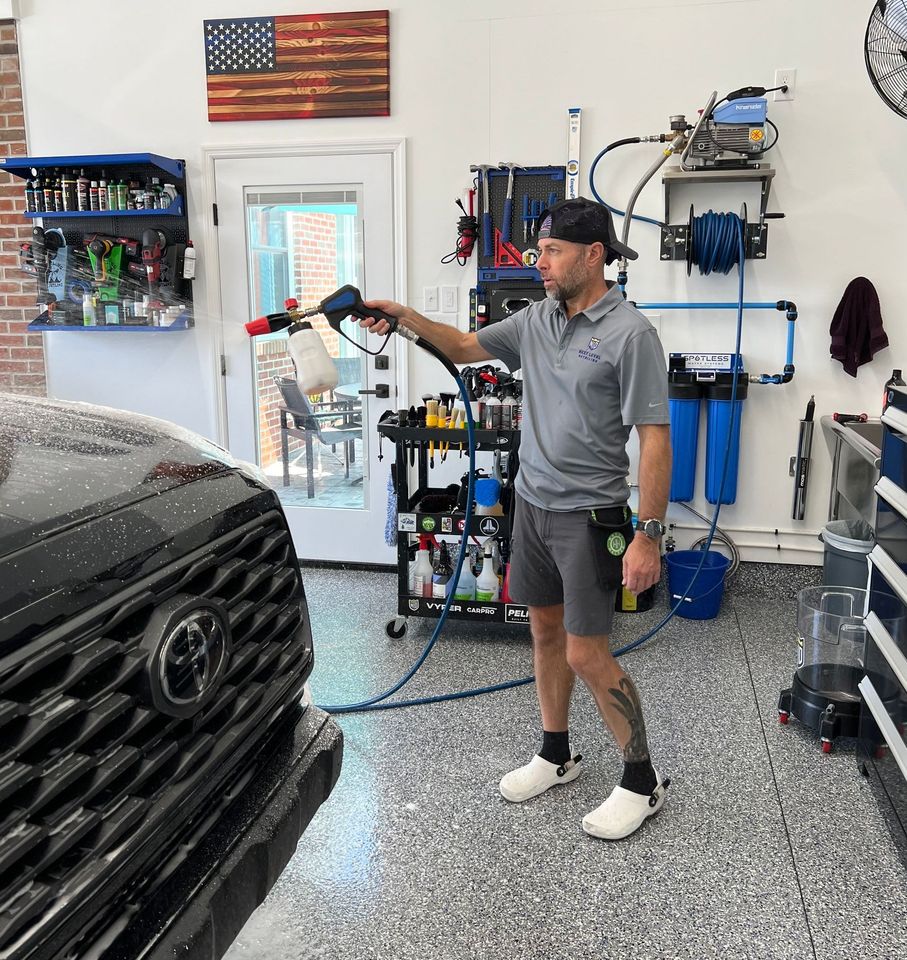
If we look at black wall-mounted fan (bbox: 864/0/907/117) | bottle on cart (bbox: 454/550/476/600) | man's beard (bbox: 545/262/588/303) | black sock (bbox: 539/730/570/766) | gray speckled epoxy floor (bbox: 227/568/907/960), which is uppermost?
black wall-mounted fan (bbox: 864/0/907/117)

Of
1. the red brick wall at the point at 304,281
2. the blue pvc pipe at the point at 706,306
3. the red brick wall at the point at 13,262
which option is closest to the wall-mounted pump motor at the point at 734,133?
the blue pvc pipe at the point at 706,306

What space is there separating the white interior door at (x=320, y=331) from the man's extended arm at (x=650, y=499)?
249 cm

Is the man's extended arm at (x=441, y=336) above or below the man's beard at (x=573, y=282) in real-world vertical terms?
below

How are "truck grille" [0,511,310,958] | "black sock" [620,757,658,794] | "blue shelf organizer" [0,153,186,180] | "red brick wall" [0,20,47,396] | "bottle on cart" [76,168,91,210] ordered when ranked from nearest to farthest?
"truck grille" [0,511,310,958] < "black sock" [620,757,658,794] < "blue shelf organizer" [0,153,186,180] < "bottle on cart" [76,168,91,210] < "red brick wall" [0,20,47,396]

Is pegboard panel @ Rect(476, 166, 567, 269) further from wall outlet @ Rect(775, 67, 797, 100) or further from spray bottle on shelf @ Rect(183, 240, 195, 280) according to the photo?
spray bottle on shelf @ Rect(183, 240, 195, 280)

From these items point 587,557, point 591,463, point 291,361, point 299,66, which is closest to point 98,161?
point 299,66

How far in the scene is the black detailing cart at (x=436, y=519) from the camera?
357cm

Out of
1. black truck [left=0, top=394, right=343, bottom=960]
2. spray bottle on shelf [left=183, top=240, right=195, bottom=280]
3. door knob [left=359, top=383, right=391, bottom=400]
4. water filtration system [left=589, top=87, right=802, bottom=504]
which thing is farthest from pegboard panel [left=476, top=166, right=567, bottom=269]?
black truck [left=0, top=394, right=343, bottom=960]

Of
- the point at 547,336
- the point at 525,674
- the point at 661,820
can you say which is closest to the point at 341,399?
the point at 525,674

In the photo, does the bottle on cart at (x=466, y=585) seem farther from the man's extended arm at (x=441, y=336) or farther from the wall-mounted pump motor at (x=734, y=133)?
the wall-mounted pump motor at (x=734, y=133)

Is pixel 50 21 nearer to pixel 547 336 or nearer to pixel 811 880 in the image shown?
pixel 547 336

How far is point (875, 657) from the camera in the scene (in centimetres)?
252

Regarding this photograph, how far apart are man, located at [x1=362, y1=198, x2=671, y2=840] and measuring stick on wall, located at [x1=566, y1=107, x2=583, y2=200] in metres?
1.88

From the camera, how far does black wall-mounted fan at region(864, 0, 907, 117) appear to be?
10.2 ft
